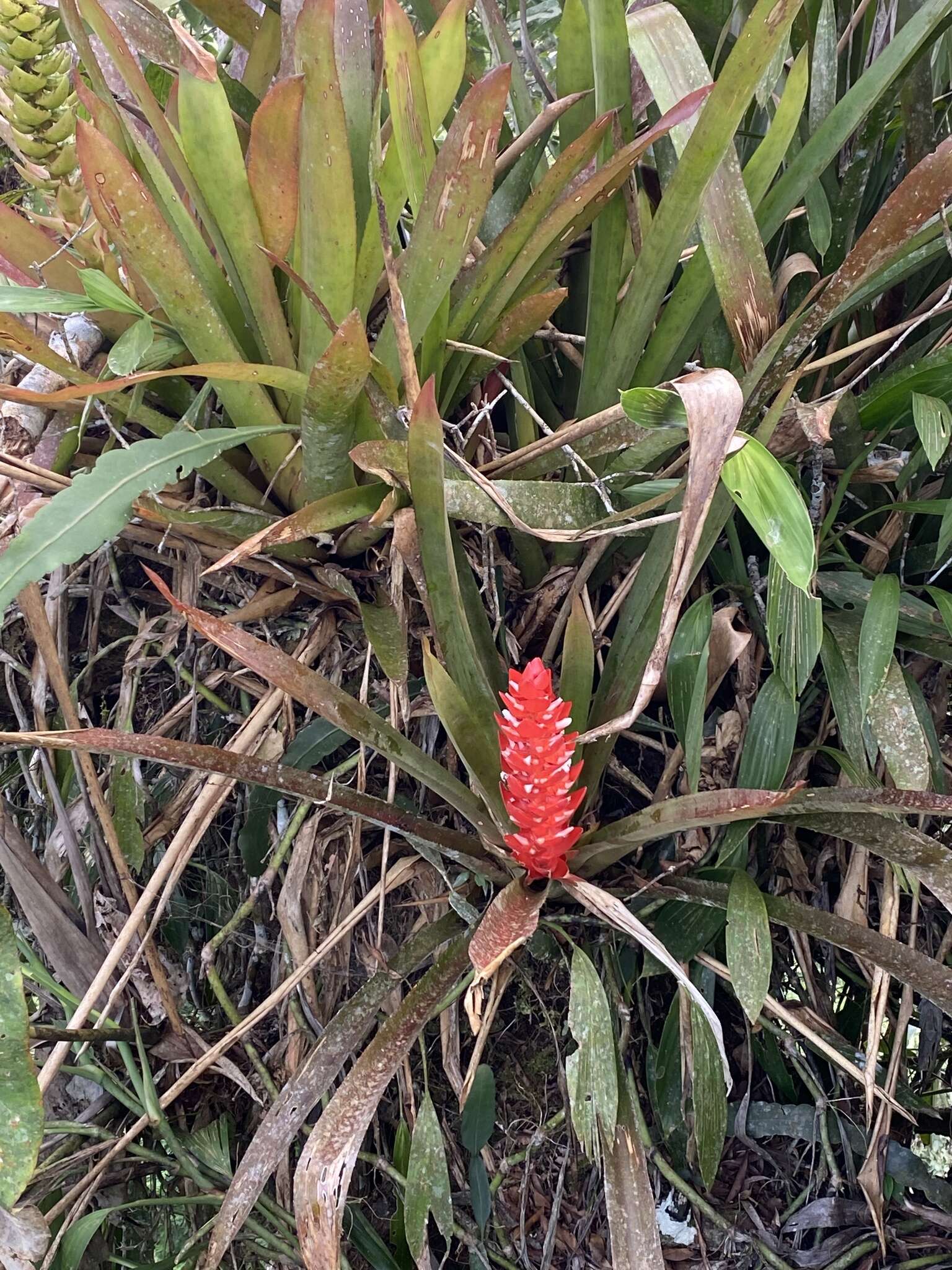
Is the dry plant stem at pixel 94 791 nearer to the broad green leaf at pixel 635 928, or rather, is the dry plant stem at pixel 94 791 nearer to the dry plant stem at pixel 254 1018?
the dry plant stem at pixel 254 1018

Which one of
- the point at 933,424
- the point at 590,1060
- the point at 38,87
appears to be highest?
the point at 38,87

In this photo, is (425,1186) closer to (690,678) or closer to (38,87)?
(690,678)

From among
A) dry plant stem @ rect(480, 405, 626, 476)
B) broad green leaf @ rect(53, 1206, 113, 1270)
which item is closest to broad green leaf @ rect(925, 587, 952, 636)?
dry plant stem @ rect(480, 405, 626, 476)

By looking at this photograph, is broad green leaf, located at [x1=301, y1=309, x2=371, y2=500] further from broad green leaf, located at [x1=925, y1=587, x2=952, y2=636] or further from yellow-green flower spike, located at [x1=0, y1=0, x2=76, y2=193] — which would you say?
broad green leaf, located at [x1=925, y1=587, x2=952, y2=636]

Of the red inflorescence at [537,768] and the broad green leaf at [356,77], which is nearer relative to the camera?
the red inflorescence at [537,768]

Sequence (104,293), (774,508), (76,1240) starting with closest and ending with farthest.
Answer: (774,508)
(104,293)
(76,1240)

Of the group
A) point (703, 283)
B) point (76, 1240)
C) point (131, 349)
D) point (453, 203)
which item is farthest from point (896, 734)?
point (76, 1240)

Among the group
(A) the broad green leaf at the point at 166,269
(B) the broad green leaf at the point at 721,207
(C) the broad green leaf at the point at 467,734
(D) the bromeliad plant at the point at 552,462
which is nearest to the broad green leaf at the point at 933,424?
(D) the bromeliad plant at the point at 552,462
